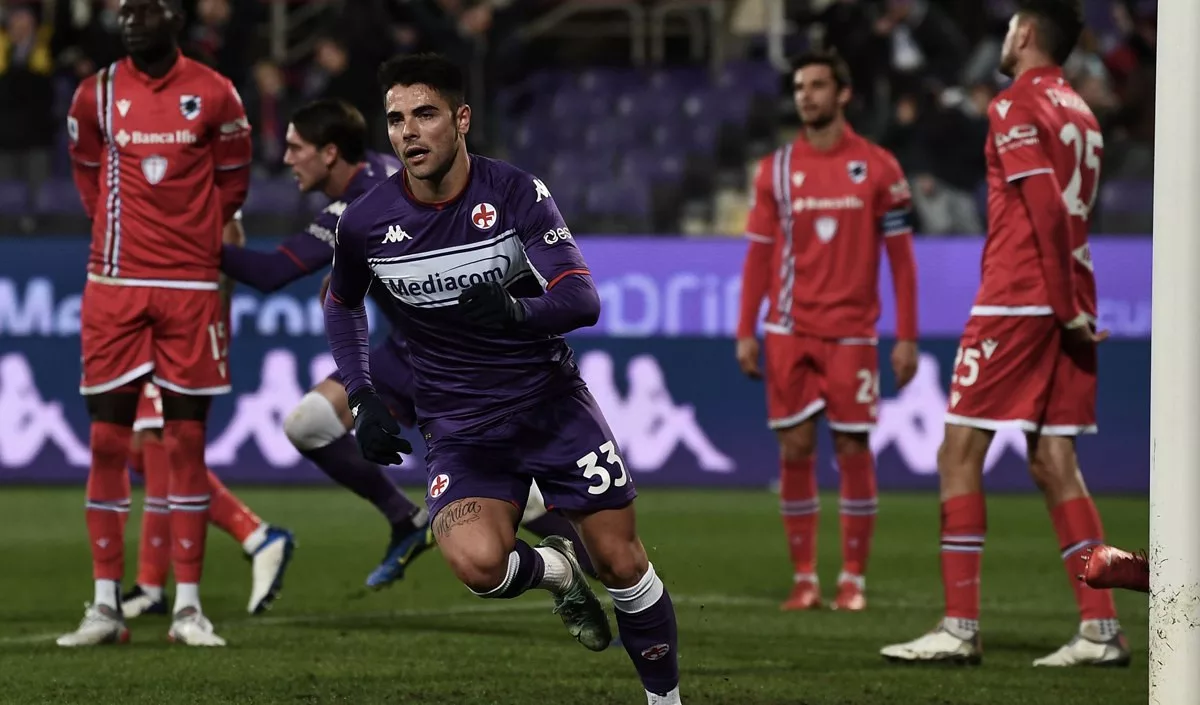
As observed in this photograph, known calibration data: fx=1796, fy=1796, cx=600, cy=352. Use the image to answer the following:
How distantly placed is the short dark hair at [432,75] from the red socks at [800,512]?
3.45m

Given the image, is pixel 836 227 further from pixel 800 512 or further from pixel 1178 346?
pixel 1178 346

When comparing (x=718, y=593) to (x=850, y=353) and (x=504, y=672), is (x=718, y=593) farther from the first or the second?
(x=504, y=672)

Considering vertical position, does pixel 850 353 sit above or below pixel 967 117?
below

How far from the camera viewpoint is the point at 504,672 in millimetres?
5887

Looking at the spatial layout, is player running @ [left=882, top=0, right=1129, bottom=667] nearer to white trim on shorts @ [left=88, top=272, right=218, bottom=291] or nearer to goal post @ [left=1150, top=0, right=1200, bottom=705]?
goal post @ [left=1150, top=0, right=1200, bottom=705]

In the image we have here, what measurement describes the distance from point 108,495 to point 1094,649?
3.56 metres

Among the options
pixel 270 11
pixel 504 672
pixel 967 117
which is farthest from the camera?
pixel 270 11

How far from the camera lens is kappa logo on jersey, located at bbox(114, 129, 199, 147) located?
6.50 meters

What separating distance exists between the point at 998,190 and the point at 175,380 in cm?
302

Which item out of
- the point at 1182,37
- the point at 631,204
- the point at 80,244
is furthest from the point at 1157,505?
the point at 631,204

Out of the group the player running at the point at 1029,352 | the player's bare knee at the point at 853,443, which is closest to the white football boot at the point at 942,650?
the player running at the point at 1029,352

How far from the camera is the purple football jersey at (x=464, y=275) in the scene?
15.6ft

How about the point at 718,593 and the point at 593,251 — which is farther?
the point at 593,251

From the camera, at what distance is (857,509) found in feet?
25.6
